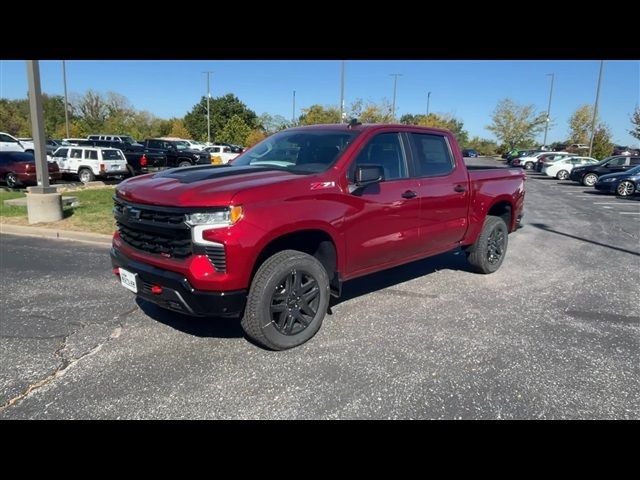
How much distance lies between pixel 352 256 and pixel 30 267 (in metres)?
4.66

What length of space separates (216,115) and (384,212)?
67.8 meters

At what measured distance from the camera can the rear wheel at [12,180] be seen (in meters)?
14.6

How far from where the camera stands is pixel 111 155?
18250mm

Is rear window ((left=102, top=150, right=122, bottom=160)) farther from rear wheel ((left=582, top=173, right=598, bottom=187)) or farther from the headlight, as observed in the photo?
rear wheel ((left=582, top=173, right=598, bottom=187))

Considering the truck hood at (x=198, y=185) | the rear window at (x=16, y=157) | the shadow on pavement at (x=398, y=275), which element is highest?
the truck hood at (x=198, y=185)

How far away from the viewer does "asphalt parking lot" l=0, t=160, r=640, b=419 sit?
2.92 meters

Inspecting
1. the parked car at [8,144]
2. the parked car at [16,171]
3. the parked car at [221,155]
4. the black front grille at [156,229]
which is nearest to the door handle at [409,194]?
the black front grille at [156,229]

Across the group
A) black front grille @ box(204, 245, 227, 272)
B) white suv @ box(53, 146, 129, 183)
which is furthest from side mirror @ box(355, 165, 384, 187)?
white suv @ box(53, 146, 129, 183)

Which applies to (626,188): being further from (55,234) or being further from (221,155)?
(221,155)

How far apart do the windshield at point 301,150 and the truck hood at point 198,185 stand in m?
0.28

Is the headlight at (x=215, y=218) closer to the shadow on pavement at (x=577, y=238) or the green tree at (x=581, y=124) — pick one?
the shadow on pavement at (x=577, y=238)

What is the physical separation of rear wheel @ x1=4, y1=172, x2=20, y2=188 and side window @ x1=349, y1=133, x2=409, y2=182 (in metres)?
14.8

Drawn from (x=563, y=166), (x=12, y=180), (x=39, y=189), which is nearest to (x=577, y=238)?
(x=39, y=189)
